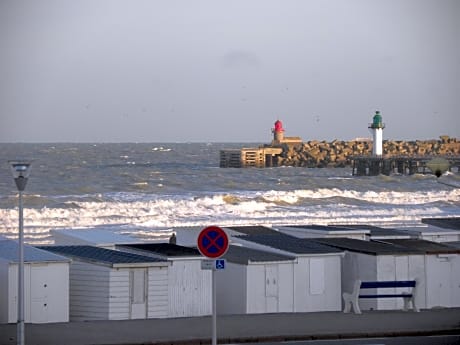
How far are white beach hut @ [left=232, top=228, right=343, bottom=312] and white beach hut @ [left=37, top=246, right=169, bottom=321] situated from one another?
205 cm

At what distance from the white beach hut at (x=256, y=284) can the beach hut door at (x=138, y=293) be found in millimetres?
1381

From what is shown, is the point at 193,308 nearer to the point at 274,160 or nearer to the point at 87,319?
the point at 87,319

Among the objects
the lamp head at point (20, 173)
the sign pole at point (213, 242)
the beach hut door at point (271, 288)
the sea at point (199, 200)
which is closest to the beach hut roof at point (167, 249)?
the beach hut door at point (271, 288)

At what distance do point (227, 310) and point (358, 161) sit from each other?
71299 millimetres

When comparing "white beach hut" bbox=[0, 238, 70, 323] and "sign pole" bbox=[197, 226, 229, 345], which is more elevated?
"sign pole" bbox=[197, 226, 229, 345]

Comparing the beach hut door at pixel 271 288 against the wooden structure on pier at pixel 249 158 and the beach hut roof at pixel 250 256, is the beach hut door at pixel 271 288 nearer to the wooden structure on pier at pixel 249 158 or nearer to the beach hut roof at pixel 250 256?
the beach hut roof at pixel 250 256

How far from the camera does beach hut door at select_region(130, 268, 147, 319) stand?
14.3 meters

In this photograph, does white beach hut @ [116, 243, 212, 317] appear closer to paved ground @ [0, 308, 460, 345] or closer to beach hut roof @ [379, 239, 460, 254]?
paved ground @ [0, 308, 460, 345]

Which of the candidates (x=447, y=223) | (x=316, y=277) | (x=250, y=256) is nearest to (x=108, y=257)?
(x=250, y=256)

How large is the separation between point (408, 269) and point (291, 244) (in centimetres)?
188

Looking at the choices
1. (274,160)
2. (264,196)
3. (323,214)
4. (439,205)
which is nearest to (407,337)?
(323,214)

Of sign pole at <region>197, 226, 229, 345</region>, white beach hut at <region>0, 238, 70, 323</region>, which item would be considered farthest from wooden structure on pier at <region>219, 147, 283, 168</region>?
sign pole at <region>197, 226, 229, 345</region>

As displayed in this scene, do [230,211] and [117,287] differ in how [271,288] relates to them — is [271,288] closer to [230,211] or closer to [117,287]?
[117,287]

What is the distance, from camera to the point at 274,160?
101m
